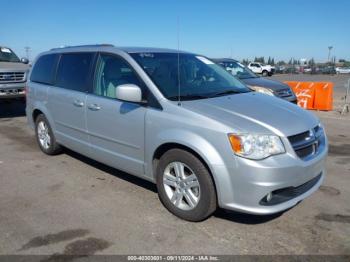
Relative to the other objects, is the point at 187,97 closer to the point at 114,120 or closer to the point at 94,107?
the point at 114,120

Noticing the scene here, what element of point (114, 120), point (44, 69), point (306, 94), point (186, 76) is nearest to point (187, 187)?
point (114, 120)

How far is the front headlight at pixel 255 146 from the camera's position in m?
3.47

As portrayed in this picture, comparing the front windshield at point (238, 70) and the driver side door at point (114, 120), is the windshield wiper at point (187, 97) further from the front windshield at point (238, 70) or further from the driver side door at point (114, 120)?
the front windshield at point (238, 70)

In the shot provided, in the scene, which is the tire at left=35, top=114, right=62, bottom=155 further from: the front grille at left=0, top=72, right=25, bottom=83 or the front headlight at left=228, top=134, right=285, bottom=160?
the front grille at left=0, top=72, right=25, bottom=83

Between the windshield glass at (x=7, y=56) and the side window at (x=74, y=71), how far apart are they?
7464mm

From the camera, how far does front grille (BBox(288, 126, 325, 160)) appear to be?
12.0ft

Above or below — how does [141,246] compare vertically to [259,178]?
below

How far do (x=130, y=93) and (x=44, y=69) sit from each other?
9.57 ft

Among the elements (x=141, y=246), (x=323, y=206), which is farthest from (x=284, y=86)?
(x=141, y=246)

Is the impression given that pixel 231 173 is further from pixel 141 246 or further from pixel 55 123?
pixel 55 123

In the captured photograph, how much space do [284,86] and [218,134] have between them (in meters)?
7.11

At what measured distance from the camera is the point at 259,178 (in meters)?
3.44

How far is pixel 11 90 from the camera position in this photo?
10539 millimetres

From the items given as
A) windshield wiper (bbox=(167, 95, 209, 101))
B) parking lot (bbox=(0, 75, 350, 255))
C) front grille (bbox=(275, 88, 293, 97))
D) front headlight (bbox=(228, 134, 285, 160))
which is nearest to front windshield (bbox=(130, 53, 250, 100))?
windshield wiper (bbox=(167, 95, 209, 101))
